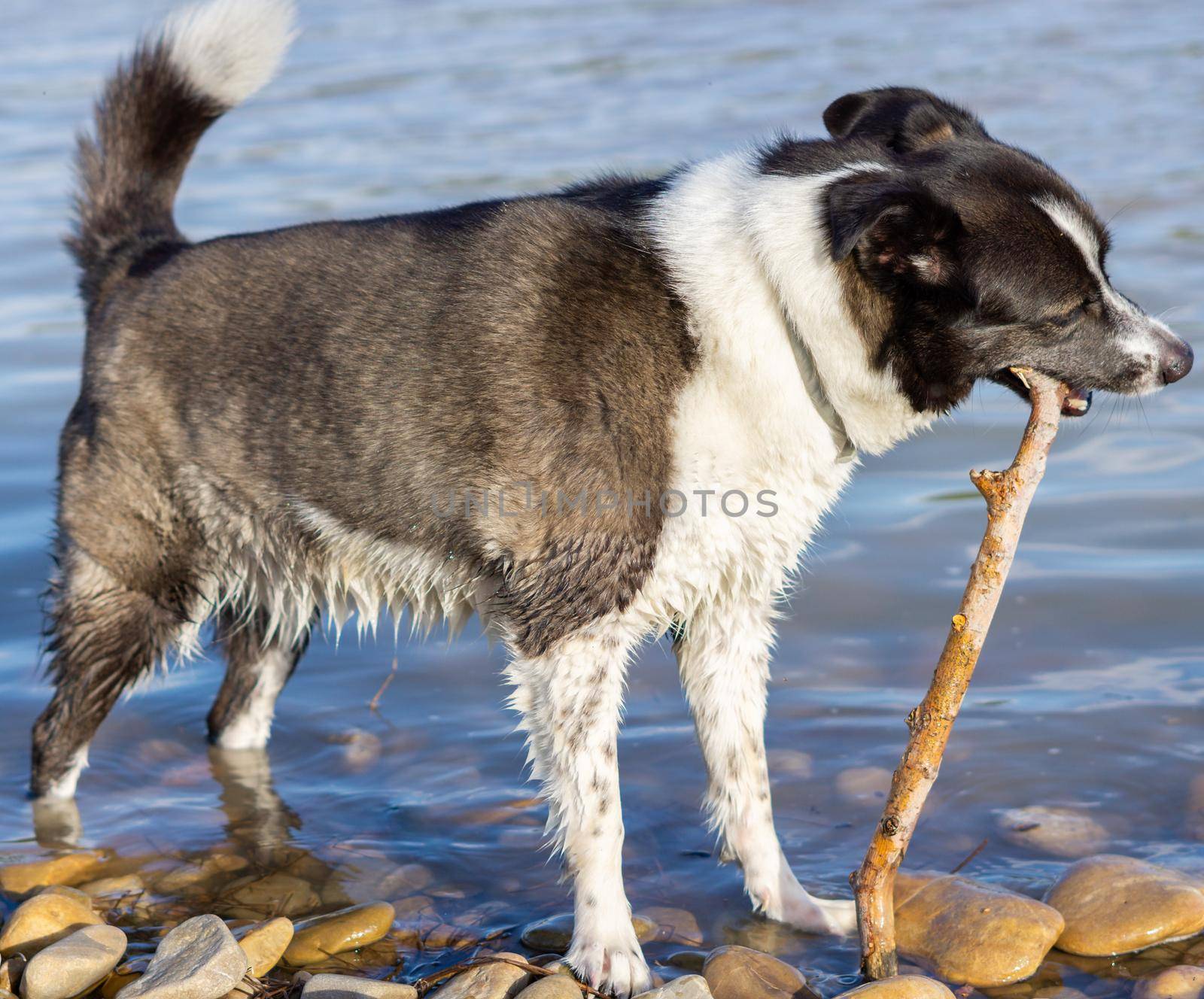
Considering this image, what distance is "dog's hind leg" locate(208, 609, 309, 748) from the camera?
4316 millimetres

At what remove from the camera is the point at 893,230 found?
114 inches

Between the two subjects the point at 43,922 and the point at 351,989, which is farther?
the point at 43,922

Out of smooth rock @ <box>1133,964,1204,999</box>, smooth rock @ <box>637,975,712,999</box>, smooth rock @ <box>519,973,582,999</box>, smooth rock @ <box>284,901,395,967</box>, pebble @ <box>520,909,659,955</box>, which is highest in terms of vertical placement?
smooth rock @ <box>637,975,712,999</box>

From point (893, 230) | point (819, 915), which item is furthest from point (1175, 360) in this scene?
point (819, 915)

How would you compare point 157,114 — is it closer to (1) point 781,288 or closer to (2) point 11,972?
(1) point 781,288

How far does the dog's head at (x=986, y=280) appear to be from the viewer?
288cm

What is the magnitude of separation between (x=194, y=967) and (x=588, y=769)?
0.90m

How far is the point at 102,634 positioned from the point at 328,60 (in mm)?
11044

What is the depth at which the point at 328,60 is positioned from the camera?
13781 mm

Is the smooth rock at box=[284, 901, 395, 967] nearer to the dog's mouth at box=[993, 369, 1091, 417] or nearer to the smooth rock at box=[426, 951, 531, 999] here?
the smooth rock at box=[426, 951, 531, 999]

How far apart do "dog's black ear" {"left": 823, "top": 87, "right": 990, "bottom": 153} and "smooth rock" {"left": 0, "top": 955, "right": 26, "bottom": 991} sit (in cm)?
260

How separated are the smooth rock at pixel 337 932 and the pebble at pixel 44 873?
0.71 metres

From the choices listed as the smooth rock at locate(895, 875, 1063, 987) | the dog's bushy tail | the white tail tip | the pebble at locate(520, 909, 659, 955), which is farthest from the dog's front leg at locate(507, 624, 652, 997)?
the white tail tip

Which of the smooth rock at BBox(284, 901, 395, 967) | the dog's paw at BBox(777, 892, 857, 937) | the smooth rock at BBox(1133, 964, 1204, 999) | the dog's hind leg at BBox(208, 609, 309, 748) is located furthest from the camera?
the dog's hind leg at BBox(208, 609, 309, 748)
